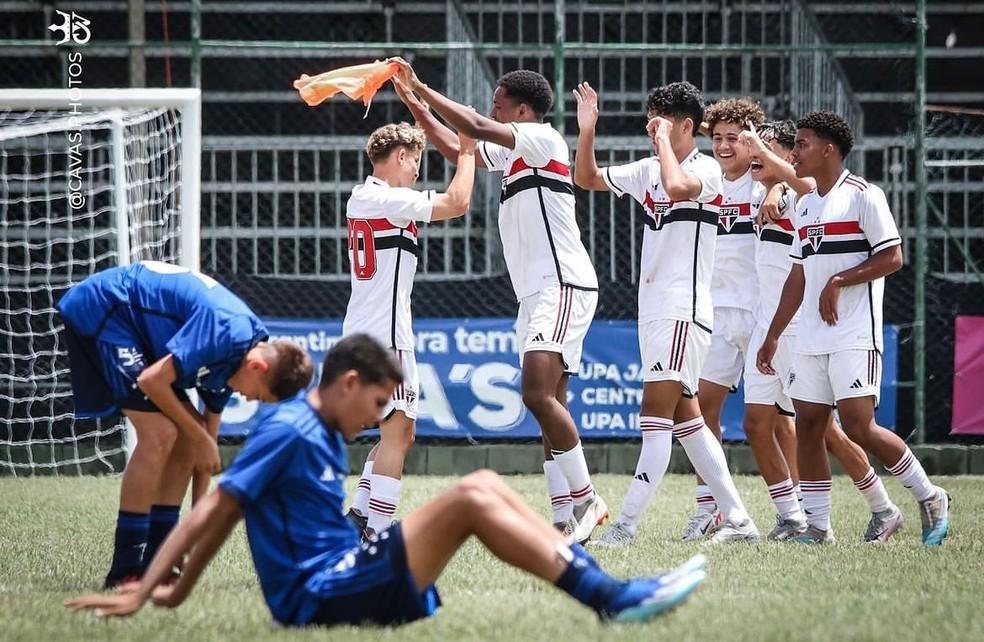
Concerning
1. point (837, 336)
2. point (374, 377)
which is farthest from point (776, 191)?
point (374, 377)

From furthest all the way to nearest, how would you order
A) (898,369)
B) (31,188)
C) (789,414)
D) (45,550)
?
(31,188), (898,369), (789,414), (45,550)

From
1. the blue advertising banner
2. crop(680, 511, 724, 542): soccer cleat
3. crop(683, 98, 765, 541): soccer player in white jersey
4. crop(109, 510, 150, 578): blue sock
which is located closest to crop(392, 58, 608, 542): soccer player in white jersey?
crop(680, 511, 724, 542): soccer cleat

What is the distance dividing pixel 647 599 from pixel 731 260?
15.2 ft

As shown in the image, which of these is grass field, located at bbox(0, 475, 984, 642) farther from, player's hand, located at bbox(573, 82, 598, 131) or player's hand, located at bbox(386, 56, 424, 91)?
player's hand, located at bbox(386, 56, 424, 91)

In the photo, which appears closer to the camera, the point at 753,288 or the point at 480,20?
the point at 753,288

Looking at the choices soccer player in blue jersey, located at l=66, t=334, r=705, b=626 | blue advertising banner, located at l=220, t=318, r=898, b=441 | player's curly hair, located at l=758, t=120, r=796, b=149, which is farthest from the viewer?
blue advertising banner, located at l=220, t=318, r=898, b=441

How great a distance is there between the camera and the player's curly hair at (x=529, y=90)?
7.38 metres

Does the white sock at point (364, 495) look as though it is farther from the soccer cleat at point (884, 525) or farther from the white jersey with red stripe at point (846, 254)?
the soccer cleat at point (884, 525)

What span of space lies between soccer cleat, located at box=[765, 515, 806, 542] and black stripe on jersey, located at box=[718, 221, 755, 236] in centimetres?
193

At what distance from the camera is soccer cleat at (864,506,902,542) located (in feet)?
24.2

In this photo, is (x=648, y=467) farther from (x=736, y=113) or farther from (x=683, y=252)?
(x=736, y=113)

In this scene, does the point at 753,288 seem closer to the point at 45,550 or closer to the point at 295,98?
the point at 45,550

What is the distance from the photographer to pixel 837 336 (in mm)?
Answer: 7277

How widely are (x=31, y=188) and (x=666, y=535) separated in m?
8.24
